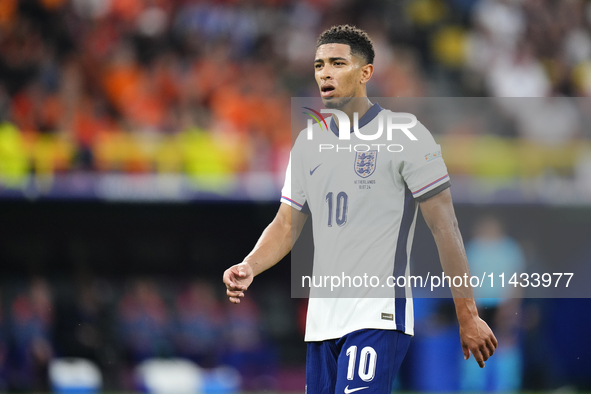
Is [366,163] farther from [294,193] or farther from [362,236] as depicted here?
[294,193]

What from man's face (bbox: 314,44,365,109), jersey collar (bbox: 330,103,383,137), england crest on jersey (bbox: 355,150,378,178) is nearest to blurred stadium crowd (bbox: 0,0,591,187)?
jersey collar (bbox: 330,103,383,137)

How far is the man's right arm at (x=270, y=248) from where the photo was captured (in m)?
3.70

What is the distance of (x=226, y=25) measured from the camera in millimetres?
12492

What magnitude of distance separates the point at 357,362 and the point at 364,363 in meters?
0.03

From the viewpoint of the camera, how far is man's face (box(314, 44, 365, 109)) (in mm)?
3857

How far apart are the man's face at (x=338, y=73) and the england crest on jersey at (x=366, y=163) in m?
0.32

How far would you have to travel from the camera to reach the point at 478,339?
3.52 meters

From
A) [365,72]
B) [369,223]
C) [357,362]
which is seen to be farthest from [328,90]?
[357,362]

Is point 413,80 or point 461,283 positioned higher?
point 413,80

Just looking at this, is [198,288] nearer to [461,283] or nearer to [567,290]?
[567,290]

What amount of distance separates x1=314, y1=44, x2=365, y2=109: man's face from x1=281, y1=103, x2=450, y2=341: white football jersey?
217 millimetres

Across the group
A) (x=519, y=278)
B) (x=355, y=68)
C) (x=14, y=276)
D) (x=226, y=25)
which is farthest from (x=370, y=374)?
(x=226, y=25)

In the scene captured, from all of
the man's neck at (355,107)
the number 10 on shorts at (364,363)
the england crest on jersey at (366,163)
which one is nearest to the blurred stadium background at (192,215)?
the man's neck at (355,107)

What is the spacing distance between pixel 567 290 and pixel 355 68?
8.04m
